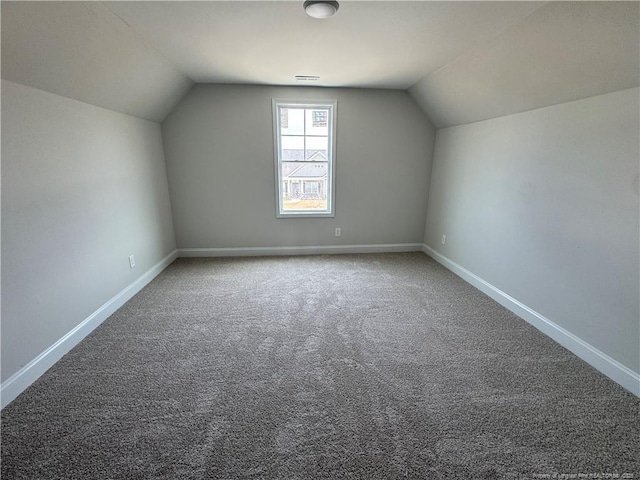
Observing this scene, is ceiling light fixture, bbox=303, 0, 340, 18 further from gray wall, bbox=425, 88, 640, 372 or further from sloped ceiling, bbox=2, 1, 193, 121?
gray wall, bbox=425, 88, 640, 372

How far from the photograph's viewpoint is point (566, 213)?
2.11 m

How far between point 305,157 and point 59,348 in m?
3.11

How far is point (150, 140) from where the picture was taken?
10.8 feet

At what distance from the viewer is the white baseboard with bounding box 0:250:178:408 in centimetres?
163

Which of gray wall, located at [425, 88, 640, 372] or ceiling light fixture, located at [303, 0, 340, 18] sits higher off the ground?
ceiling light fixture, located at [303, 0, 340, 18]

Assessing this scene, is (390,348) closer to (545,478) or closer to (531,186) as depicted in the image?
(545,478)

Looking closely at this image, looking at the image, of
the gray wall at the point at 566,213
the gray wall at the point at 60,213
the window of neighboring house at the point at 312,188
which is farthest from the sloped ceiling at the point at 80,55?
the gray wall at the point at 566,213

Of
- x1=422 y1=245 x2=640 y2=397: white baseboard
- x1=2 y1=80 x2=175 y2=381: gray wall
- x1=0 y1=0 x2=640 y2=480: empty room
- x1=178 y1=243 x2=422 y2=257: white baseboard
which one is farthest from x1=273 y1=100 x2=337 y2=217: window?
x1=422 y1=245 x2=640 y2=397: white baseboard

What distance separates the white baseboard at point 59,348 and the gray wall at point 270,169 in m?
1.26

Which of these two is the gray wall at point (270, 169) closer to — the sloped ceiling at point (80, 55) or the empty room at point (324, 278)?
the empty room at point (324, 278)

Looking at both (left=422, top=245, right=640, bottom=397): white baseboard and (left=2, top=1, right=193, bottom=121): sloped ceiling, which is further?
(left=422, top=245, right=640, bottom=397): white baseboard

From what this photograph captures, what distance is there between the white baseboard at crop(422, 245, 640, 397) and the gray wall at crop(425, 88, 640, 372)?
0.15 feet

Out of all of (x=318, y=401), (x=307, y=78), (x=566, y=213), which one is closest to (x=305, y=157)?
(x=307, y=78)

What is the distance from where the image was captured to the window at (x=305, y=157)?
3.75 meters
